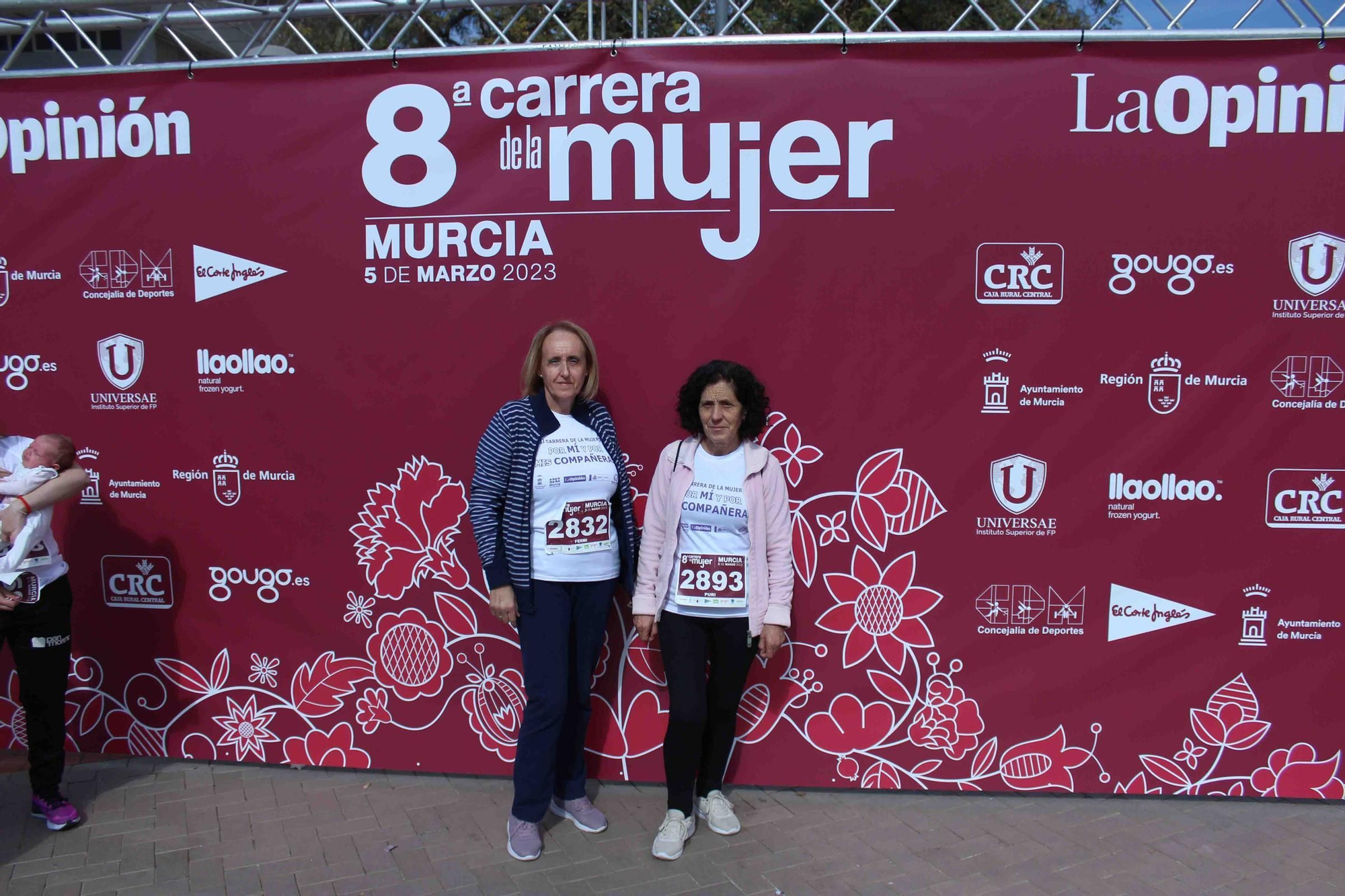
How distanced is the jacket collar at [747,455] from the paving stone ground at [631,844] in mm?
1359

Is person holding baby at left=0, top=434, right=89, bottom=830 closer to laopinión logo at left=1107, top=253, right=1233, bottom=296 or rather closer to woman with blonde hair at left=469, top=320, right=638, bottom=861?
woman with blonde hair at left=469, top=320, right=638, bottom=861

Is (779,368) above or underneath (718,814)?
above

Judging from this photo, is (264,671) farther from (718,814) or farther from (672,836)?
(718,814)

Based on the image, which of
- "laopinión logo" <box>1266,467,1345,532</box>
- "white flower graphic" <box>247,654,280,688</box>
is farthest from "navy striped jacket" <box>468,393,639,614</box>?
"laopinión logo" <box>1266,467,1345,532</box>

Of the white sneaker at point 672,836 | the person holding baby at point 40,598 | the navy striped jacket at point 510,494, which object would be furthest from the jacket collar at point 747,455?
the person holding baby at point 40,598

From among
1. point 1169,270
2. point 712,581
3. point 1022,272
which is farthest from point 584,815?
point 1169,270

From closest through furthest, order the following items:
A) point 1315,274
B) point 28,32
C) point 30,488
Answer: point 30,488 < point 1315,274 < point 28,32

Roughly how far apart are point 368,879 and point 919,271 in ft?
9.49

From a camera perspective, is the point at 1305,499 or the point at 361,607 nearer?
the point at 1305,499

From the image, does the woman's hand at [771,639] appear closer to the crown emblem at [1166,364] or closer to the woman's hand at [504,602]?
the woman's hand at [504,602]

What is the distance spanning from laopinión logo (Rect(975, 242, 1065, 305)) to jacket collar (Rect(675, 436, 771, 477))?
1071 millimetres

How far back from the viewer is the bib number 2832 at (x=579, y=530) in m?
3.26

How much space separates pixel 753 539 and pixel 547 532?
71cm

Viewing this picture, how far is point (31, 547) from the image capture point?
331 centimetres
